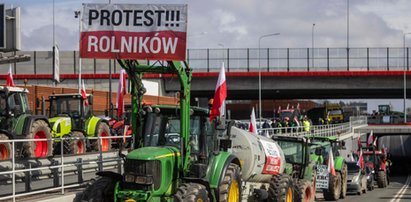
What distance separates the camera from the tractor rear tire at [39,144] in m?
15.4

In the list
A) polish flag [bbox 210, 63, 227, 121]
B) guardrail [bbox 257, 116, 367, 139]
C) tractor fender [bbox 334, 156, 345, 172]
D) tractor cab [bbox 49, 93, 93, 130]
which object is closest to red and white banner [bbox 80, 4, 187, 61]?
polish flag [bbox 210, 63, 227, 121]

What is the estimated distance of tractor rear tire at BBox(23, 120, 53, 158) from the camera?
15.4 metres

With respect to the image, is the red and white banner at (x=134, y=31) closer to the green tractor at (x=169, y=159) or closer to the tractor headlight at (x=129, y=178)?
the green tractor at (x=169, y=159)

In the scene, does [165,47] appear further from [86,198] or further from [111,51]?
[86,198]

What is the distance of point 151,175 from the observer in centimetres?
1069

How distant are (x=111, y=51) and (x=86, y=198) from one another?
2.68 m

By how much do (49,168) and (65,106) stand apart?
409 inches

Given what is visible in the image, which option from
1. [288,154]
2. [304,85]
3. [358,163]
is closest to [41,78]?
[304,85]

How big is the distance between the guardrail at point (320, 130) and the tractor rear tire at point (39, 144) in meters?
12.6

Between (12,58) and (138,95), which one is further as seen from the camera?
(12,58)

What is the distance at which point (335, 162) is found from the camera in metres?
24.9

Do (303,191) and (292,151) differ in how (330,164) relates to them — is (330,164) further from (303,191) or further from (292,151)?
(303,191)

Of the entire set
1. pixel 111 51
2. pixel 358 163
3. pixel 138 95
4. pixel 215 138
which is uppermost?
pixel 111 51

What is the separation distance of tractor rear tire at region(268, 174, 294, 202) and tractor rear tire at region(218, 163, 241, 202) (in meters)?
2.50
